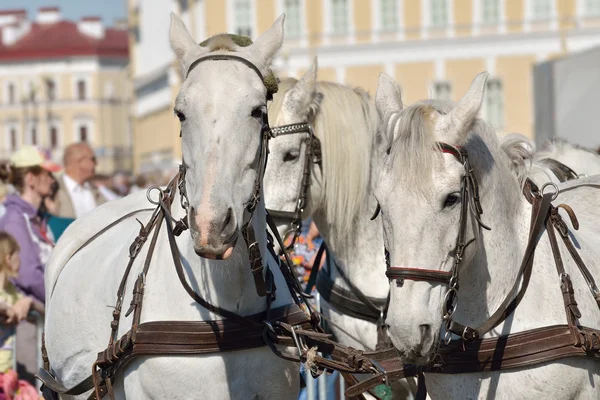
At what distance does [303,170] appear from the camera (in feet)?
22.0

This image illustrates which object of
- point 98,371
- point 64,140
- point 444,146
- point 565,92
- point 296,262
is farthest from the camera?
point 64,140

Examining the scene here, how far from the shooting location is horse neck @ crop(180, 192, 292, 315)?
507cm

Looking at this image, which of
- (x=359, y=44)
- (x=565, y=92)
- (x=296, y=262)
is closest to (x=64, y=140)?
(x=359, y=44)

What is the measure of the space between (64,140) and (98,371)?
101m

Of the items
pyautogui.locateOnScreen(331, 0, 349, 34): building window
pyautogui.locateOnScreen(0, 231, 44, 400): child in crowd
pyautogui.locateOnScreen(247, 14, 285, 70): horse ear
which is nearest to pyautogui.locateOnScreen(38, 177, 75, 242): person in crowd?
pyautogui.locateOnScreen(0, 231, 44, 400): child in crowd

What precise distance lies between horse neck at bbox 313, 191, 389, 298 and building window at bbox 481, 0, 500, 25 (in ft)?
142

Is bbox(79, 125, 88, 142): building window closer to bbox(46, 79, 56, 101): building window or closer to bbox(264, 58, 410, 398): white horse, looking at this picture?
bbox(46, 79, 56, 101): building window

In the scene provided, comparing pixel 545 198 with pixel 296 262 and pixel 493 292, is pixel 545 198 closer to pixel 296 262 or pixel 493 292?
pixel 493 292

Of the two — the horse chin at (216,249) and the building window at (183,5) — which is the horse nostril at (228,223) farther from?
the building window at (183,5)

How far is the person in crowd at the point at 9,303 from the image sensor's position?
8.23m

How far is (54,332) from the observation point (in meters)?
6.06

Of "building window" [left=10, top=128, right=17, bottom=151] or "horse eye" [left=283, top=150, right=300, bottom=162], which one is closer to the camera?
"horse eye" [left=283, top=150, right=300, bottom=162]

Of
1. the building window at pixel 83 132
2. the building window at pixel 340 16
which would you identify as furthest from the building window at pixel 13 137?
the building window at pixel 340 16

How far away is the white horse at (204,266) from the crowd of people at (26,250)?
2017 millimetres
